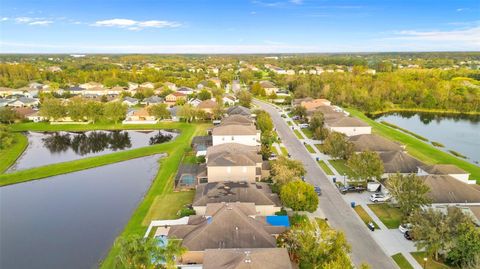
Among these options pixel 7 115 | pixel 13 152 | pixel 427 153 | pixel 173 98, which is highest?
pixel 173 98

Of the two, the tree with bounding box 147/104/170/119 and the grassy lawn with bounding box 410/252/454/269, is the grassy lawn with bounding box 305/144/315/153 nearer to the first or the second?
the grassy lawn with bounding box 410/252/454/269

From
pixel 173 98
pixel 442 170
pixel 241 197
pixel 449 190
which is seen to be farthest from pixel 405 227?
pixel 173 98

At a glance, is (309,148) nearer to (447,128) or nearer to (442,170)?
(442,170)

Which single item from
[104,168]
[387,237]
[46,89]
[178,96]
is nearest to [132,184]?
[104,168]

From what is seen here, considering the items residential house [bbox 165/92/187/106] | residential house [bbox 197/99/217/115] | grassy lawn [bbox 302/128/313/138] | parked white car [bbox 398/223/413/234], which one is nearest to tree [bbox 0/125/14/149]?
residential house [bbox 197/99/217/115]

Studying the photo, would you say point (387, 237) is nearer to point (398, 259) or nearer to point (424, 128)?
point (398, 259)

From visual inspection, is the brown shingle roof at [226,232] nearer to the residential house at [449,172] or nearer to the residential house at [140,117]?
the residential house at [449,172]
